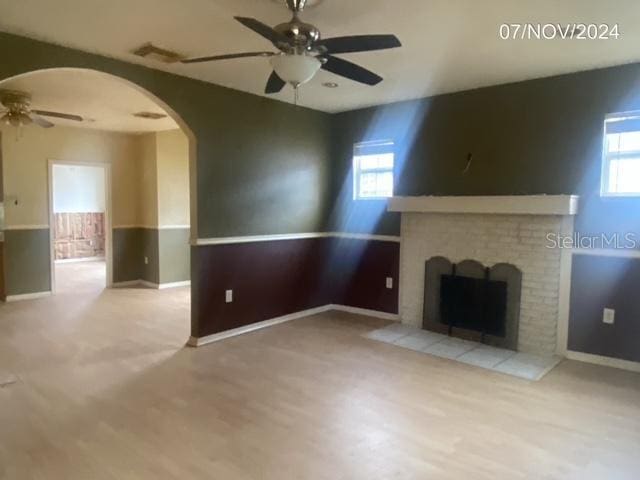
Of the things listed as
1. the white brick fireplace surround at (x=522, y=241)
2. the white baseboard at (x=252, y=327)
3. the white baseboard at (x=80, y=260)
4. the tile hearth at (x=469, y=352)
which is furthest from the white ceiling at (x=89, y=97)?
the white baseboard at (x=80, y=260)

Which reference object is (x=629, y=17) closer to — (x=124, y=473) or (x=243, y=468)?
(x=243, y=468)

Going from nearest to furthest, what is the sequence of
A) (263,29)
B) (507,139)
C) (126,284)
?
(263,29)
(507,139)
(126,284)

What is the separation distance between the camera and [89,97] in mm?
4695

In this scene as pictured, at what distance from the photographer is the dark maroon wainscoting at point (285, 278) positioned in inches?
165

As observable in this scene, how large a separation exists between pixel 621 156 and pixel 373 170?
249cm

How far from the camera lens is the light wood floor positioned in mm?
2234

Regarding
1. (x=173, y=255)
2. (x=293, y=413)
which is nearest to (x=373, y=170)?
(x=293, y=413)

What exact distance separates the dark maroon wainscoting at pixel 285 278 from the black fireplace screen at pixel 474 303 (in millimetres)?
685

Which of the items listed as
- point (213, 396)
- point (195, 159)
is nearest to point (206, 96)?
point (195, 159)

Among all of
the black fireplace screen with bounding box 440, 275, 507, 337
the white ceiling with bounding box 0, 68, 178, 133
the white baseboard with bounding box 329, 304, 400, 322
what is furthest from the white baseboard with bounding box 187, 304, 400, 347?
the white ceiling with bounding box 0, 68, 178, 133

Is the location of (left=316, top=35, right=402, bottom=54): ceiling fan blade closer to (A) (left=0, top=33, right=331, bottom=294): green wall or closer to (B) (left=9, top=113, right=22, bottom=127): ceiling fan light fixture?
(A) (left=0, top=33, right=331, bottom=294): green wall

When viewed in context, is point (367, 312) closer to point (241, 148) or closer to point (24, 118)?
point (241, 148)

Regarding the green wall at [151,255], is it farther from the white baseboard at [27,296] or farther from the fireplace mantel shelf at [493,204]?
the fireplace mantel shelf at [493,204]

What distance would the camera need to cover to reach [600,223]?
370cm
